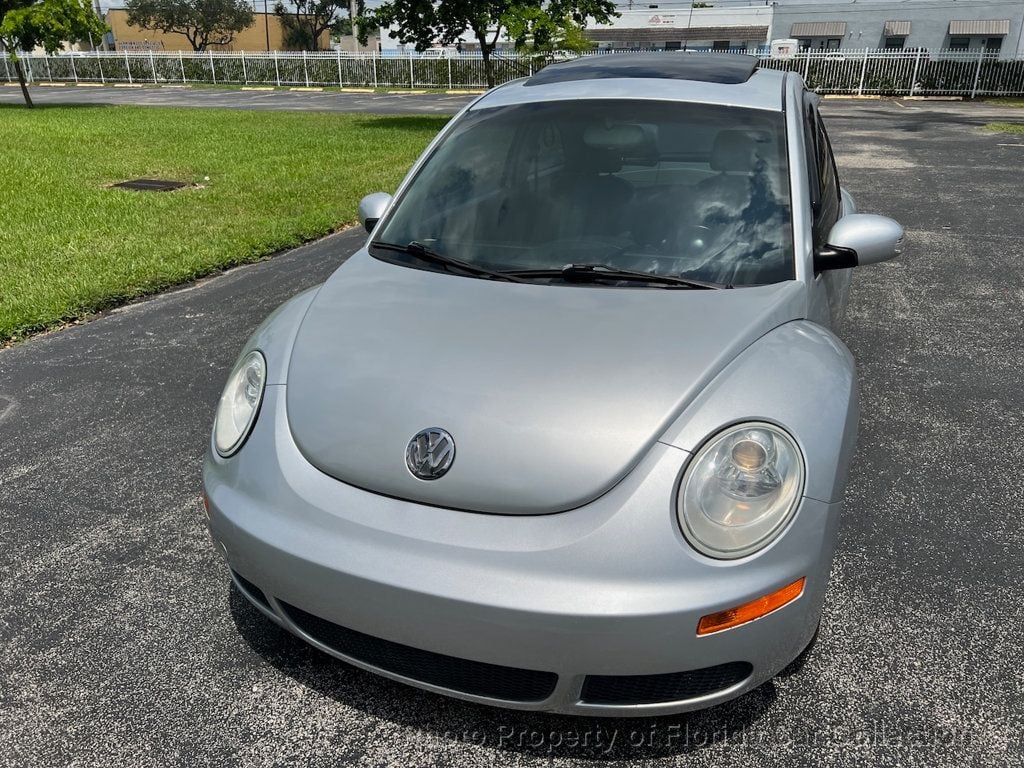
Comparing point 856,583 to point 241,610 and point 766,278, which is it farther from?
point 241,610

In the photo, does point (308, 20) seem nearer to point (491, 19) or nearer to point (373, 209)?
point (491, 19)

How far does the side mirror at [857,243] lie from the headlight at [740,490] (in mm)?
1032

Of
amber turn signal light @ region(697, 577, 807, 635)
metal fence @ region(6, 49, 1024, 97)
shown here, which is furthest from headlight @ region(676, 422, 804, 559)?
metal fence @ region(6, 49, 1024, 97)

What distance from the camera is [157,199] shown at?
918cm

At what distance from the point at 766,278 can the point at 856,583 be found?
111 cm

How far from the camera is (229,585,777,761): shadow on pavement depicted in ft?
6.69

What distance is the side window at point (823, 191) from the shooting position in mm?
2838

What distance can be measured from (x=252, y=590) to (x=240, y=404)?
538 mm

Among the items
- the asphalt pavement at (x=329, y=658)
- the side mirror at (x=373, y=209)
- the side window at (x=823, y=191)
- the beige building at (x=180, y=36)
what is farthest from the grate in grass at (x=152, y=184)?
the beige building at (x=180, y=36)

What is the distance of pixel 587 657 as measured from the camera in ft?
5.58

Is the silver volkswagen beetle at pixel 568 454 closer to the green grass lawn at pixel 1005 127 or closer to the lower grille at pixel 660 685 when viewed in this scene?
the lower grille at pixel 660 685

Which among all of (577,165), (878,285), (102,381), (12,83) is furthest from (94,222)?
(12,83)

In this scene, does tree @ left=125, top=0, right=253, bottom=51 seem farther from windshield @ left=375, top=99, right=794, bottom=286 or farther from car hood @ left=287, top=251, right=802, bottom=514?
car hood @ left=287, top=251, right=802, bottom=514

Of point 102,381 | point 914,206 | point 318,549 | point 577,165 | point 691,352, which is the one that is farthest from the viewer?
point 914,206
